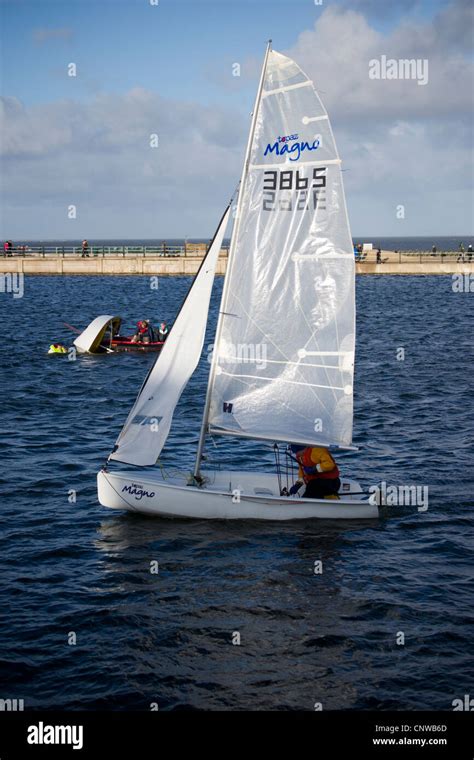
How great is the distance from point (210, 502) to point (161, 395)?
2681 mm

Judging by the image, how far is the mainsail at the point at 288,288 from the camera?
18.6m

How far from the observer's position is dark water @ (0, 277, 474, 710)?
554 inches

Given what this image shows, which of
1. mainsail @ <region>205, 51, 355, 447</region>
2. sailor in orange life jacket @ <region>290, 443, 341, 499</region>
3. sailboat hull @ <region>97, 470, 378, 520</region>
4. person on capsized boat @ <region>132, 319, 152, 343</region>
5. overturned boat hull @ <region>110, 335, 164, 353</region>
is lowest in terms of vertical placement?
sailboat hull @ <region>97, 470, 378, 520</region>

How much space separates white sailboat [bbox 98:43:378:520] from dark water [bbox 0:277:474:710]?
683 millimetres

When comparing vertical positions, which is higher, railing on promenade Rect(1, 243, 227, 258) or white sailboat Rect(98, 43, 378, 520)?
railing on promenade Rect(1, 243, 227, 258)

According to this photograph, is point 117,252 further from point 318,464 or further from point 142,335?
point 318,464

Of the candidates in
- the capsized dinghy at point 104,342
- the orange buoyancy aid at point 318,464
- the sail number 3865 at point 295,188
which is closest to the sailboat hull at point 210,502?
the orange buoyancy aid at point 318,464

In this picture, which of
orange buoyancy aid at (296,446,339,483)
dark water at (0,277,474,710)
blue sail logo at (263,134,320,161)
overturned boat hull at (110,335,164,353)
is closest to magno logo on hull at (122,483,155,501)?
dark water at (0,277,474,710)

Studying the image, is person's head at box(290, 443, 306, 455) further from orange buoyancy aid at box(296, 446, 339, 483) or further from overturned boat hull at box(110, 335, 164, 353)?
overturned boat hull at box(110, 335, 164, 353)

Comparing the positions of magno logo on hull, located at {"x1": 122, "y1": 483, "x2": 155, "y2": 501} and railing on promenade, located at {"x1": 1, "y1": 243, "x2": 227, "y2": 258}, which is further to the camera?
railing on promenade, located at {"x1": 1, "y1": 243, "x2": 227, "y2": 258}

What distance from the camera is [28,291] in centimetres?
9000

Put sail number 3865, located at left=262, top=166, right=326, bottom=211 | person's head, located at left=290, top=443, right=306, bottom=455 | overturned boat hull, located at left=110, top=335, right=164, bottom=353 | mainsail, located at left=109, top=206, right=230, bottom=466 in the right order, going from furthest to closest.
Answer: overturned boat hull, located at left=110, top=335, right=164, bottom=353
person's head, located at left=290, top=443, right=306, bottom=455
mainsail, located at left=109, top=206, right=230, bottom=466
sail number 3865, located at left=262, top=166, right=326, bottom=211

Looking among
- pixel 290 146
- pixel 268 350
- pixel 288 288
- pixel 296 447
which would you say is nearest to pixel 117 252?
pixel 296 447

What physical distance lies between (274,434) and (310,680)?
714cm
